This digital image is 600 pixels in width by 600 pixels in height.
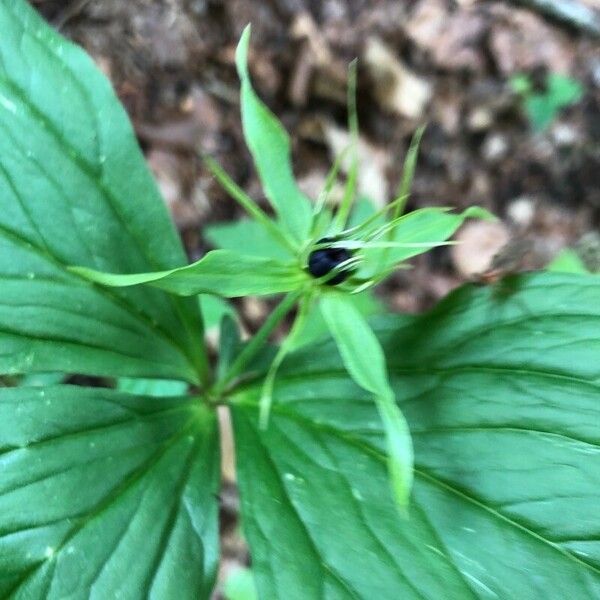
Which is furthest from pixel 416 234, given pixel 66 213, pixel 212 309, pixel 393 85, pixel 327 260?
pixel 393 85

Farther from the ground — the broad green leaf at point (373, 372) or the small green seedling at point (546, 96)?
the small green seedling at point (546, 96)

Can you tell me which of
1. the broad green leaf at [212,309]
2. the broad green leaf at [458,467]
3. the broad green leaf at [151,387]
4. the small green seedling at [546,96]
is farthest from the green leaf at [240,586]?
the small green seedling at [546,96]

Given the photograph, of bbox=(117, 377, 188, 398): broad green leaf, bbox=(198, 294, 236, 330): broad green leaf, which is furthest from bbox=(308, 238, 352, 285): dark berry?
bbox=(198, 294, 236, 330): broad green leaf

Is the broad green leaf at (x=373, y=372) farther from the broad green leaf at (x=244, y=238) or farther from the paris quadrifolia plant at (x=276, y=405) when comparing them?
the broad green leaf at (x=244, y=238)

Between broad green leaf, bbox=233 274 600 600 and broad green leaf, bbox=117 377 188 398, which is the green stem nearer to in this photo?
broad green leaf, bbox=233 274 600 600

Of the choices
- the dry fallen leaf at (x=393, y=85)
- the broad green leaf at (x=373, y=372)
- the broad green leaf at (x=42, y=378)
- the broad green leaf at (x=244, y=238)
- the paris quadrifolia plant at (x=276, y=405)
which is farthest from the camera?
the dry fallen leaf at (x=393, y=85)

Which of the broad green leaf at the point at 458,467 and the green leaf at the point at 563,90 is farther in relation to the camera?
the green leaf at the point at 563,90
